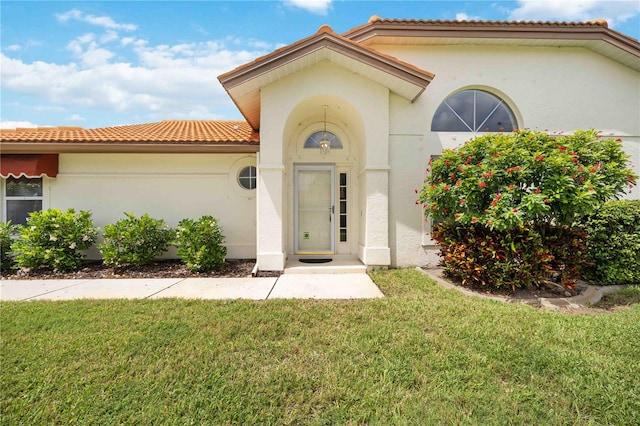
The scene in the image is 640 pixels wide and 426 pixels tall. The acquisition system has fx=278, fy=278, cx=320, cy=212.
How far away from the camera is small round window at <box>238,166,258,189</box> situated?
8.58 metres

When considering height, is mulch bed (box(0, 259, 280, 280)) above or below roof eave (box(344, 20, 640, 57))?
below

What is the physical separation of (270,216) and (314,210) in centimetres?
197

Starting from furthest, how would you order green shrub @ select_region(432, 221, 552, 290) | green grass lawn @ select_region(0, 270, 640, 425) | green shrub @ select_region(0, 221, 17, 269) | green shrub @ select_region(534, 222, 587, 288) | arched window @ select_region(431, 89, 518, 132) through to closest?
arched window @ select_region(431, 89, 518, 132) → green shrub @ select_region(0, 221, 17, 269) → green shrub @ select_region(534, 222, 587, 288) → green shrub @ select_region(432, 221, 552, 290) → green grass lawn @ select_region(0, 270, 640, 425)

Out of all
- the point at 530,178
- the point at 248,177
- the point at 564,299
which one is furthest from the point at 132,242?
the point at 564,299

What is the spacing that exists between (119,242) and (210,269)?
256 centimetres

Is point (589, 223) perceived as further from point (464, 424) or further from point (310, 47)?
point (310, 47)

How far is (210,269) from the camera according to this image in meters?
7.14

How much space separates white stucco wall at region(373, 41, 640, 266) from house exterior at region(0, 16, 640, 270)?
37 mm

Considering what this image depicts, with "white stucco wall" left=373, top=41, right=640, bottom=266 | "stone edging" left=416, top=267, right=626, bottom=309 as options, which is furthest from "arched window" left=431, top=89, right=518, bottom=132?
"stone edging" left=416, top=267, right=626, bottom=309

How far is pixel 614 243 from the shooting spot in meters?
6.02

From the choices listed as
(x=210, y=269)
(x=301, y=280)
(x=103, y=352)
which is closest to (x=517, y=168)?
(x=301, y=280)

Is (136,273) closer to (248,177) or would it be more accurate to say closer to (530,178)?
(248,177)

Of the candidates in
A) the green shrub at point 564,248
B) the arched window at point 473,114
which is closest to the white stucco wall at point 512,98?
the arched window at point 473,114

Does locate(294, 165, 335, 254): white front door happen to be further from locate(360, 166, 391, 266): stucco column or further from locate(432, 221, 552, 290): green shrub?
locate(432, 221, 552, 290): green shrub
